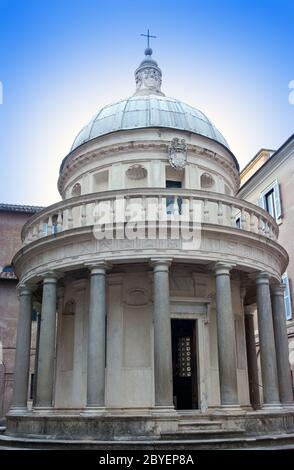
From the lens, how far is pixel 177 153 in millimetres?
18469

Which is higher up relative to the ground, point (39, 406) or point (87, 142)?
point (87, 142)

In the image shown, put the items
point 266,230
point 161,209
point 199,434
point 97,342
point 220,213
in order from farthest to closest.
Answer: point 266,230, point 220,213, point 161,209, point 97,342, point 199,434

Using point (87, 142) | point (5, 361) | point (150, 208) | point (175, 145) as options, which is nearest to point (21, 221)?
point (5, 361)

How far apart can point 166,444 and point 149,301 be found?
5187mm

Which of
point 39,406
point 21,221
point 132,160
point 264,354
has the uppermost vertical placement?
point 21,221

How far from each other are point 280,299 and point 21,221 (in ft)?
74.0

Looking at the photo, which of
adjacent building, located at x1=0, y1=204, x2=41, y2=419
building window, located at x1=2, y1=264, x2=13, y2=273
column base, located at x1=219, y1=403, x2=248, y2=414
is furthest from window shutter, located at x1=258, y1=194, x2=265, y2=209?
column base, located at x1=219, y1=403, x2=248, y2=414

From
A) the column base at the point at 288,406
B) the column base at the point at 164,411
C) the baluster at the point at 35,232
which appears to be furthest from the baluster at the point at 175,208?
the column base at the point at 288,406

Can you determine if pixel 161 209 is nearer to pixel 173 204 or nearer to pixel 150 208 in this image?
pixel 150 208

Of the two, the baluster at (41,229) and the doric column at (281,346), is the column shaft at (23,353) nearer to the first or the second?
the baluster at (41,229)

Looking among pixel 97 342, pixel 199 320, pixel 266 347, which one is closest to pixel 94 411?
pixel 97 342

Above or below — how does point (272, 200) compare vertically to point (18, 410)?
above
